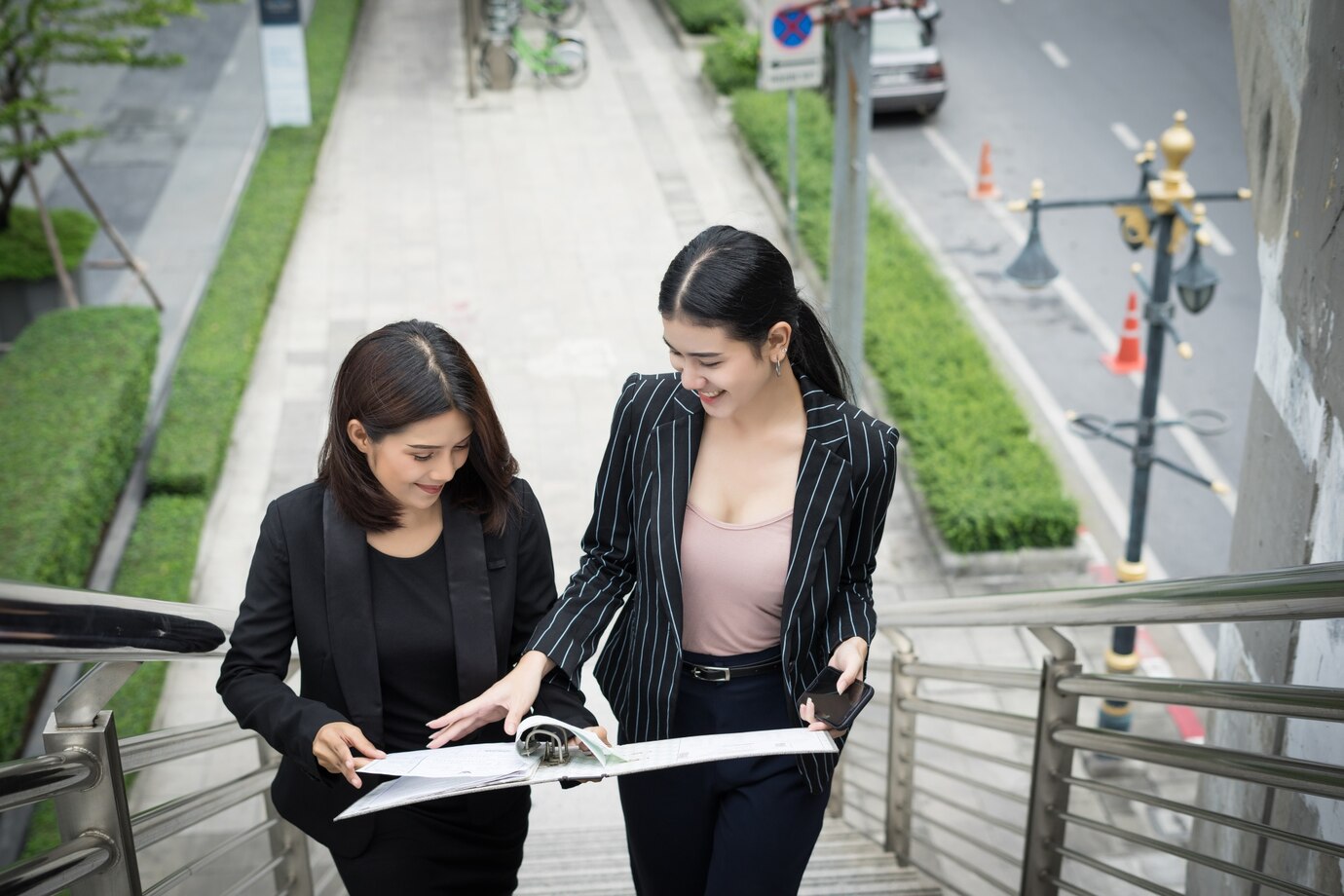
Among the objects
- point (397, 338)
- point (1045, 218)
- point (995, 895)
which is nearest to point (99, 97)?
point (1045, 218)

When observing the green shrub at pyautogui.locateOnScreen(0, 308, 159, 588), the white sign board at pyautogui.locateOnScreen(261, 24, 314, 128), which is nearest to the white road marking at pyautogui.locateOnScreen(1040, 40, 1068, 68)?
the white sign board at pyautogui.locateOnScreen(261, 24, 314, 128)

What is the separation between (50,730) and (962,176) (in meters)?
13.9

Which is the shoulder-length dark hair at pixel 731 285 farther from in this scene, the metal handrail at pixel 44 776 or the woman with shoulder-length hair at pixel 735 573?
the metal handrail at pixel 44 776

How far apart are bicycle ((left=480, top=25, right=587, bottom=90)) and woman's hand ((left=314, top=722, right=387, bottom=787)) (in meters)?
14.1

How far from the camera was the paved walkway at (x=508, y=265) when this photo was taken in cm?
845

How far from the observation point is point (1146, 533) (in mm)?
9523

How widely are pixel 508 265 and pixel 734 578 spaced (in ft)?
30.8

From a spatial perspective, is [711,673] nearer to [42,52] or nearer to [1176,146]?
[1176,146]

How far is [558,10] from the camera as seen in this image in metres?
17.9

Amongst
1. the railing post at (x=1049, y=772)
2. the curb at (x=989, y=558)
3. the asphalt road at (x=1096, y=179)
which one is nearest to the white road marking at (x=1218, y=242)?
the asphalt road at (x=1096, y=179)

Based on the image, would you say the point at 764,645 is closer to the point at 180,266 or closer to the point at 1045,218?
the point at 180,266

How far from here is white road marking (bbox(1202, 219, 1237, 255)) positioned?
1340 centimetres

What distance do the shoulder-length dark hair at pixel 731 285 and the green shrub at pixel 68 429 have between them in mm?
5147

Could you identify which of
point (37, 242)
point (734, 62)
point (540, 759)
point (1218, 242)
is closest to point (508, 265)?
point (37, 242)
